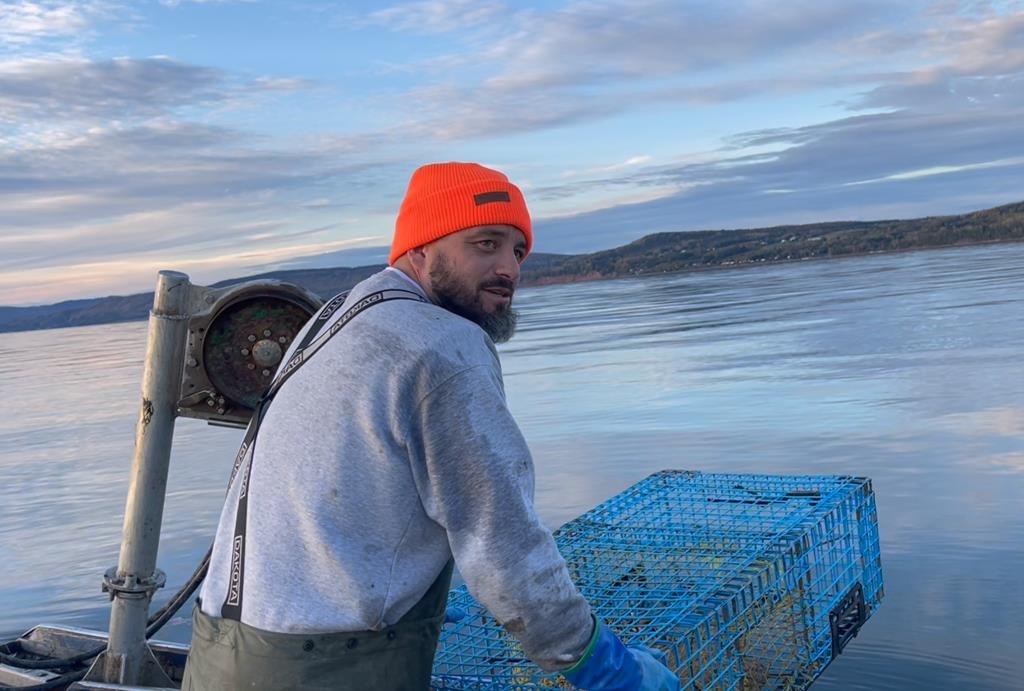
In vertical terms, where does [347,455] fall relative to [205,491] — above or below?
above

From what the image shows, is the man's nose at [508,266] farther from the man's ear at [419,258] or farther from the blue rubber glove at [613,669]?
the blue rubber glove at [613,669]

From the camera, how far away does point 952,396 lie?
9.91 m

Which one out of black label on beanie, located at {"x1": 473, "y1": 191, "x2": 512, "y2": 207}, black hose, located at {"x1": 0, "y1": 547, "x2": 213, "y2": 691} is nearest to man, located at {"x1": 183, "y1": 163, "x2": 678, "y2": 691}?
black label on beanie, located at {"x1": 473, "y1": 191, "x2": 512, "y2": 207}

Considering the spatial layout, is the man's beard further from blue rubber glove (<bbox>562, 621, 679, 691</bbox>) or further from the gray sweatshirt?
blue rubber glove (<bbox>562, 621, 679, 691</bbox>)

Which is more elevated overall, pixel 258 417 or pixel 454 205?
pixel 454 205

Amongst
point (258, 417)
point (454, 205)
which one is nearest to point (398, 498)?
point (258, 417)

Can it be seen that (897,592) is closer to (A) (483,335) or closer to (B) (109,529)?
(A) (483,335)

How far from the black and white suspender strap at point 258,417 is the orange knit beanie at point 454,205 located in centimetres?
18

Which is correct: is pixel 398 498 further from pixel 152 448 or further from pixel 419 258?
pixel 152 448

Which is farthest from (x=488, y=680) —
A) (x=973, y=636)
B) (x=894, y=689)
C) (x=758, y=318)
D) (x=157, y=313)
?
(x=758, y=318)

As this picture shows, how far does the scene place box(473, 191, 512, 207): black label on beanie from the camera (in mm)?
2455

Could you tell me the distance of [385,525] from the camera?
225 cm

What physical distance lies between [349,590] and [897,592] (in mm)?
3716

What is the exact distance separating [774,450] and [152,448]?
18.4ft
